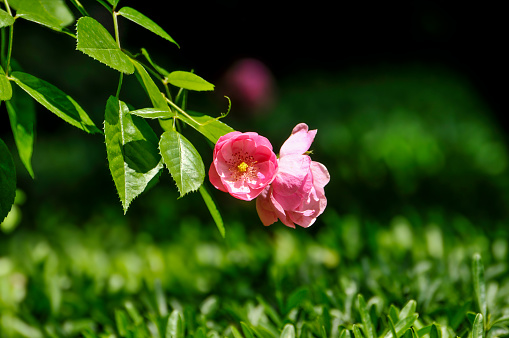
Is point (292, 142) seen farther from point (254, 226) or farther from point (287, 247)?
point (254, 226)

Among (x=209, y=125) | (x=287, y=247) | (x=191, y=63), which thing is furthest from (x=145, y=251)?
(x=191, y=63)

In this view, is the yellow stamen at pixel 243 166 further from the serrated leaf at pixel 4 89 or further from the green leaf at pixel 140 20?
the serrated leaf at pixel 4 89

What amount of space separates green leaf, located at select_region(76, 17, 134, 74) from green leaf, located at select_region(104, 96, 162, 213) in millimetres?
68

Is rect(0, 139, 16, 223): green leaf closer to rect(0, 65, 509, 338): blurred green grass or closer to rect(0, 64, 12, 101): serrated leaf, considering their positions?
rect(0, 64, 12, 101): serrated leaf

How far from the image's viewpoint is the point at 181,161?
34.8 inches

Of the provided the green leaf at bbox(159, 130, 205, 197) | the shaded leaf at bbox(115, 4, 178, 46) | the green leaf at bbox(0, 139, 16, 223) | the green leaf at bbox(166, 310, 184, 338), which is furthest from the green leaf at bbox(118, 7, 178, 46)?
the green leaf at bbox(166, 310, 184, 338)

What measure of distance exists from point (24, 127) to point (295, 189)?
0.69 meters

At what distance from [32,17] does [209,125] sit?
399mm

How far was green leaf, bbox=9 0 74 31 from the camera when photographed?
102 cm

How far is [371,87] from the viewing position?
22.9 ft

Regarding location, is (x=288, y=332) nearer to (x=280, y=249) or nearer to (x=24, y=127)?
(x=24, y=127)

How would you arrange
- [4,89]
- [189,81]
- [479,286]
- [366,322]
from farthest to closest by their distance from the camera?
[479,286], [366,322], [189,81], [4,89]

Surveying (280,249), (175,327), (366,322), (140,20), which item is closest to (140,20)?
(140,20)

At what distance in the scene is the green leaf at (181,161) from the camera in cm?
86
